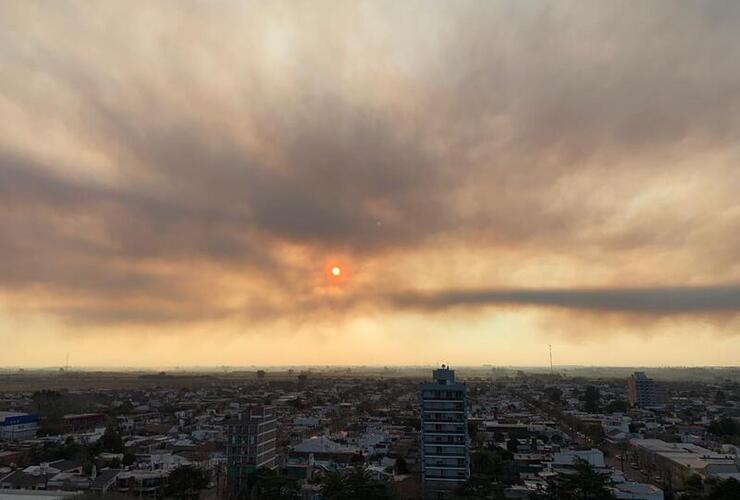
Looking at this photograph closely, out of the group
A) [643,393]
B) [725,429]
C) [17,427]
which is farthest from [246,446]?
[643,393]

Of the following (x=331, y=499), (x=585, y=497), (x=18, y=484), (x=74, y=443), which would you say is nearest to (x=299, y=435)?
(x=74, y=443)

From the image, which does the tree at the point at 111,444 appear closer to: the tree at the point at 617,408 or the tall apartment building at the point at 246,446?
the tall apartment building at the point at 246,446

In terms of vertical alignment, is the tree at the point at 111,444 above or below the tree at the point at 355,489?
below

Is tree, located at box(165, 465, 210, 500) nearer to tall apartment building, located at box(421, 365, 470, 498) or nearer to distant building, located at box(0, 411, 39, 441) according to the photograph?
tall apartment building, located at box(421, 365, 470, 498)

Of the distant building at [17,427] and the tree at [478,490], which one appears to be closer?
the tree at [478,490]

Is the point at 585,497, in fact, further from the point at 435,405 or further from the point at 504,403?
the point at 504,403

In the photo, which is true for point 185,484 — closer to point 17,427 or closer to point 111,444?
point 111,444

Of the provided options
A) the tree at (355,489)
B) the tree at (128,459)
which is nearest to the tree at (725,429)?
the tree at (355,489)
